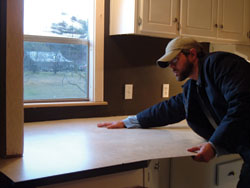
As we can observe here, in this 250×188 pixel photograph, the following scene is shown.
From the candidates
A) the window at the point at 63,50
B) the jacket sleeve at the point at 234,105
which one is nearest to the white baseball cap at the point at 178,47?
the jacket sleeve at the point at 234,105

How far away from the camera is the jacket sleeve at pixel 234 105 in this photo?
4.56 ft

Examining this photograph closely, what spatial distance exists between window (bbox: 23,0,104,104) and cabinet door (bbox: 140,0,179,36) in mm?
348

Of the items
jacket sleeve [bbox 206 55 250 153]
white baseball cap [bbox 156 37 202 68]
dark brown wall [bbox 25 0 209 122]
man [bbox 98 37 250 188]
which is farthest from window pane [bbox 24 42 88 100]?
jacket sleeve [bbox 206 55 250 153]

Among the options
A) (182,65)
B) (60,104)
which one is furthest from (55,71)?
(182,65)

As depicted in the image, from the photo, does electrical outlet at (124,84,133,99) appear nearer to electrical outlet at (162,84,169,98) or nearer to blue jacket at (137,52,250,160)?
electrical outlet at (162,84,169,98)

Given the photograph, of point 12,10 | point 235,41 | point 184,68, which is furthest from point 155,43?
point 12,10

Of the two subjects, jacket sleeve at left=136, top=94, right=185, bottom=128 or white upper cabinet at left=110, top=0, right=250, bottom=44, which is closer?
jacket sleeve at left=136, top=94, right=185, bottom=128

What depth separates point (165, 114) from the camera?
2.00m

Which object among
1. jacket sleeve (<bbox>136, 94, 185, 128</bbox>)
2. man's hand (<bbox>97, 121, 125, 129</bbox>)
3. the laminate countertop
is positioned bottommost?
the laminate countertop

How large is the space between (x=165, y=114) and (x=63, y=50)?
33.2 inches

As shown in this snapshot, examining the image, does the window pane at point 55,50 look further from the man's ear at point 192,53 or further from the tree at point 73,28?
the man's ear at point 192,53

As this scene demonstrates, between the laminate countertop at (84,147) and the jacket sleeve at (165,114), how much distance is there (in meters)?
0.05

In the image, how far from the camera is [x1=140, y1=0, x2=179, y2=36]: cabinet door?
215cm

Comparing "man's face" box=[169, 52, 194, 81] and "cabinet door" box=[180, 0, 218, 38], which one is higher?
→ "cabinet door" box=[180, 0, 218, 38]
